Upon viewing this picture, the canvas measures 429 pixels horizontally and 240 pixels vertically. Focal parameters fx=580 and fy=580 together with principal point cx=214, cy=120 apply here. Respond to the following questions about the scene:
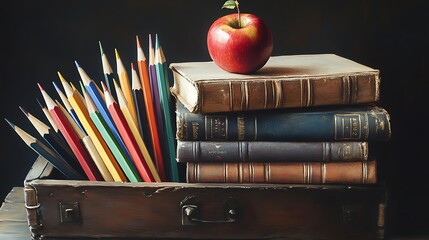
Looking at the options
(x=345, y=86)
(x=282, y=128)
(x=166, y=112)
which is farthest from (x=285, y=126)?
(x=166, y=112)

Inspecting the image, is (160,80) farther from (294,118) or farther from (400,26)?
(400,26)

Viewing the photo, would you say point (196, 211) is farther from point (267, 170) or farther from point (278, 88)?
point (278, 88)

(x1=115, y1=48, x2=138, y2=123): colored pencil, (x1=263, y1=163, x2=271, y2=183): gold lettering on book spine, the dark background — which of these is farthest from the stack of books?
the dark background

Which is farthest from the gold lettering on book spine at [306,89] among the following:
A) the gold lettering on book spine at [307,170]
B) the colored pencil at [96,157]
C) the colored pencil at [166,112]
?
the colored pencil at [96,157]

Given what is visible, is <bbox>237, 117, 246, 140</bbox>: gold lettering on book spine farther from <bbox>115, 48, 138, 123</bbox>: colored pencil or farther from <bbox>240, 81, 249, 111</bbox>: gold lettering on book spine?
<bbox>115, 48, 138, 123</bbox>: colored pencil

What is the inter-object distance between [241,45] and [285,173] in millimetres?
210

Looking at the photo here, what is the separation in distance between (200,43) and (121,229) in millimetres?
414

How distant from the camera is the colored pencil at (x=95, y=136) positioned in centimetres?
94

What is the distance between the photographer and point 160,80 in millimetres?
978

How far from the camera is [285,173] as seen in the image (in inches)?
35.4

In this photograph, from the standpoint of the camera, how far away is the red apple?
898mm

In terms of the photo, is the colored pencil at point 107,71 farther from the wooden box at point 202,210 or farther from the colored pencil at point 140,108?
the wooden box at point 202,210

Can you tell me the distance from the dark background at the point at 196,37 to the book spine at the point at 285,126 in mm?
288

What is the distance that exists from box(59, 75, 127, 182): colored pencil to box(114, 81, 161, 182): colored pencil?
0.16 ft
